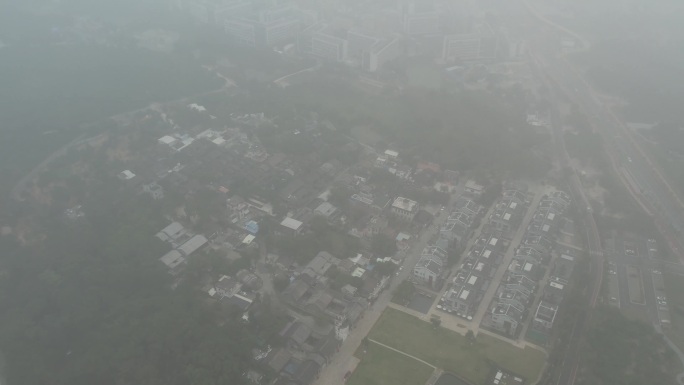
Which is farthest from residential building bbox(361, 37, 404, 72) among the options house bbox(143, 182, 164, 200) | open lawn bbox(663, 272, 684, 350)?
open lawn bbox(663, 272, 684, 350)

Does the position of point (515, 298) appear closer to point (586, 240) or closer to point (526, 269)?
point (526, 269)

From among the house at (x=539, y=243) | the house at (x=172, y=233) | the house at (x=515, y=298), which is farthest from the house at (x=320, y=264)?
the house at (x=539, y=243)

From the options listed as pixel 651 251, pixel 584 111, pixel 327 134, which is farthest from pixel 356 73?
pixel 651 251

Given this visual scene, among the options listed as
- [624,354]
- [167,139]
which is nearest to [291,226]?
[167,139]

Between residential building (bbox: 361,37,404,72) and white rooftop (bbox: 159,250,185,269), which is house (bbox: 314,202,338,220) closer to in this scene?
white rooftop (bbox: 159,250,185,269)

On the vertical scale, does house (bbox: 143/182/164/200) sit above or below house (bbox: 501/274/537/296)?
below

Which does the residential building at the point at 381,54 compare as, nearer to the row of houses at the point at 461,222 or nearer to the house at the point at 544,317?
the row of houses at the point at 461,222

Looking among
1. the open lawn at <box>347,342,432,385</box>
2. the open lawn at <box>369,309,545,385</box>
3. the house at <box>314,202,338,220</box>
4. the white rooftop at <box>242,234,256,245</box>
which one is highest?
the house at <box>314,202,338,220</box>
